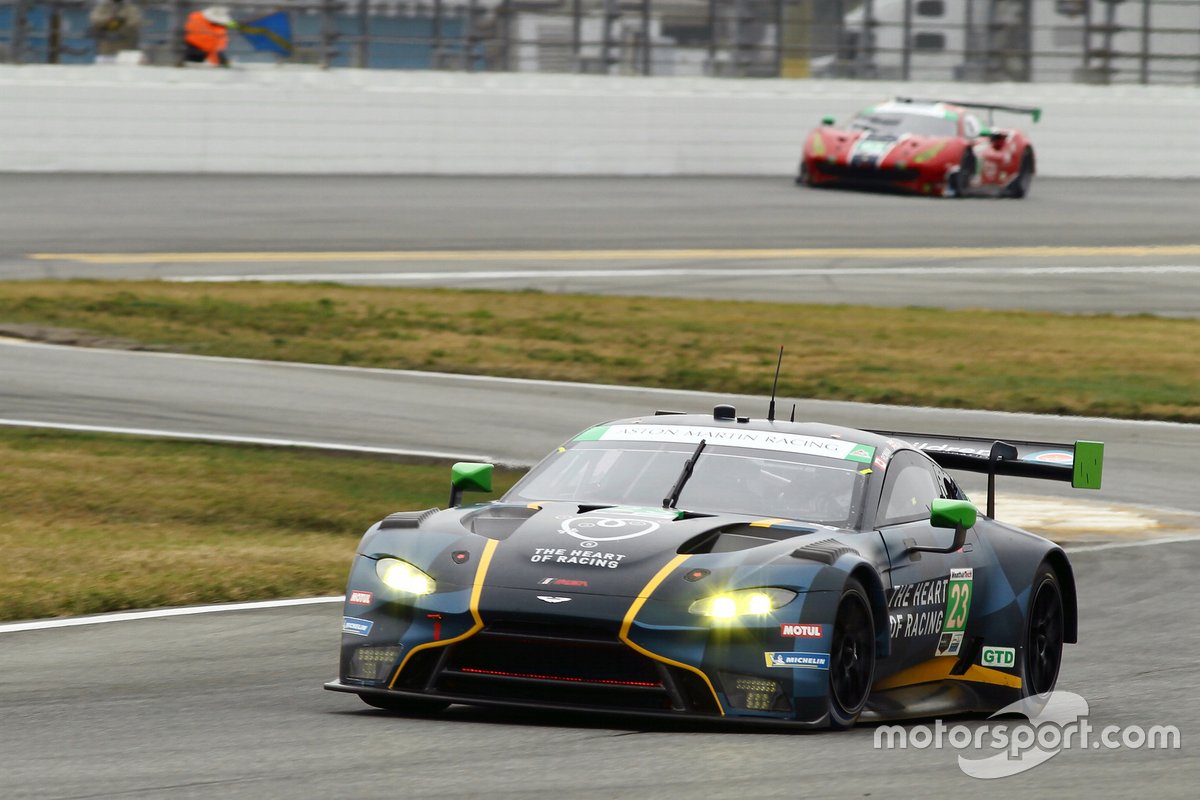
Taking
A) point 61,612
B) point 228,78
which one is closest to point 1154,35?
point 228,78

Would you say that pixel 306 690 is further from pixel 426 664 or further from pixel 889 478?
pixel 889 478

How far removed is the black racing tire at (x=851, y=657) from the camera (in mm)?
6828

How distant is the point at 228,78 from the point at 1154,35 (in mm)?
17935

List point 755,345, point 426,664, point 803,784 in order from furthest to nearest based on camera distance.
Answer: point 755,345 < point 426,664 < point 803,784

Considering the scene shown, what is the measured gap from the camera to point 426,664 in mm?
6820

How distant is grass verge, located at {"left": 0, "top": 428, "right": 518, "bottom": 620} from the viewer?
34.3 ft

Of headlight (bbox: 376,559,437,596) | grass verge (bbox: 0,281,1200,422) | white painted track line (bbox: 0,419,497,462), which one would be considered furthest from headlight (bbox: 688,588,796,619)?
grass verge (bbox: 0,281,1200,422)

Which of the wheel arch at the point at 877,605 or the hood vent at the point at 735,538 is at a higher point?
the hood vent at the point at 735,538

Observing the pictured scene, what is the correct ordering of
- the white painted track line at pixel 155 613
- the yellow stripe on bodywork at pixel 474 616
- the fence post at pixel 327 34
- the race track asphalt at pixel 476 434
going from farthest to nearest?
the fence post at pixel 327 34, the white painted track line at pixel 155 613, the yellow stripe on bodywork at pixel 474 616, the race track asphalt at pixel 476 434

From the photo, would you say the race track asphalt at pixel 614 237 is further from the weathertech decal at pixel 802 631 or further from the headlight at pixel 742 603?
the weathertech decal at pixel 802 631

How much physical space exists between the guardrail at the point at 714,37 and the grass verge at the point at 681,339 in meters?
10.4

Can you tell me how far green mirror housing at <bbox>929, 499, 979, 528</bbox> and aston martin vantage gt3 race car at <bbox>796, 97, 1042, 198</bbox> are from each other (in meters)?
24.9

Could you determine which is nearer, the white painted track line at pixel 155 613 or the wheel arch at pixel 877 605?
the wheel arch at pixel 877 605

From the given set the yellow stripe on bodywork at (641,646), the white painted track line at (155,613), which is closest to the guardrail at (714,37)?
the white painted track line at (155,613)
